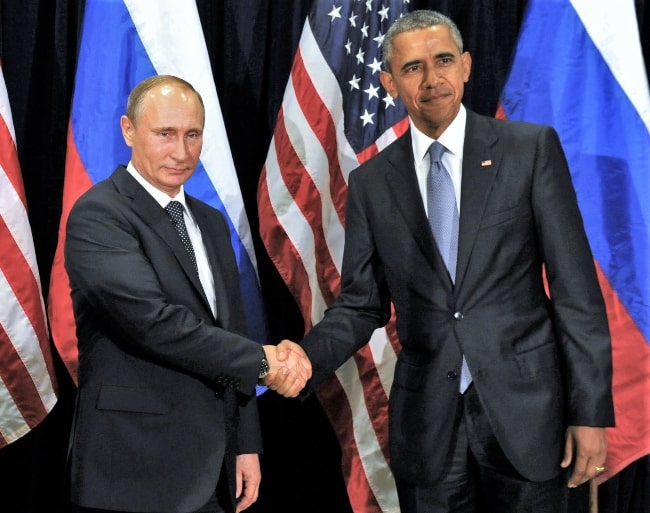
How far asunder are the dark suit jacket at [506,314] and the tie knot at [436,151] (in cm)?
7

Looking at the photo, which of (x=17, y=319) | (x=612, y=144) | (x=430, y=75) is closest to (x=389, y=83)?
(x=430, y=75)

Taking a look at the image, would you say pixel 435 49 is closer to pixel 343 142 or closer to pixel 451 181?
pixel 451 181

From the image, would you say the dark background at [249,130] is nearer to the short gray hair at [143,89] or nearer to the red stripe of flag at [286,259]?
the red stripe of flag at [286,259]

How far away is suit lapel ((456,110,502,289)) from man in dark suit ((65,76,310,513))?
0.58 meters

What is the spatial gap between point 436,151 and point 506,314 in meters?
0.46

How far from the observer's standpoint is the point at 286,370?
2.23 m

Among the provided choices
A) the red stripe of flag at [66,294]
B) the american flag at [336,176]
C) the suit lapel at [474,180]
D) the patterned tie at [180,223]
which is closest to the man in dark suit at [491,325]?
the suit lapel at [474,180]

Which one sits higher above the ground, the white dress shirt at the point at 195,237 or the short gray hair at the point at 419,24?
the short gray hair at the point at 419,24

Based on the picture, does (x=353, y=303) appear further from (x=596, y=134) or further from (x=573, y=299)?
(x=596, y=134)

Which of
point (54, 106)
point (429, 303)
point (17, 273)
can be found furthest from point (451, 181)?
point (54, 106)

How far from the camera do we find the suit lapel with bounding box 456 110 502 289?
6.61ft

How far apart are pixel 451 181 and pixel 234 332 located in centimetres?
68

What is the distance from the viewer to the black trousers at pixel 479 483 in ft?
6.46

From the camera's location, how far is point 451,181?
6.91 feet
